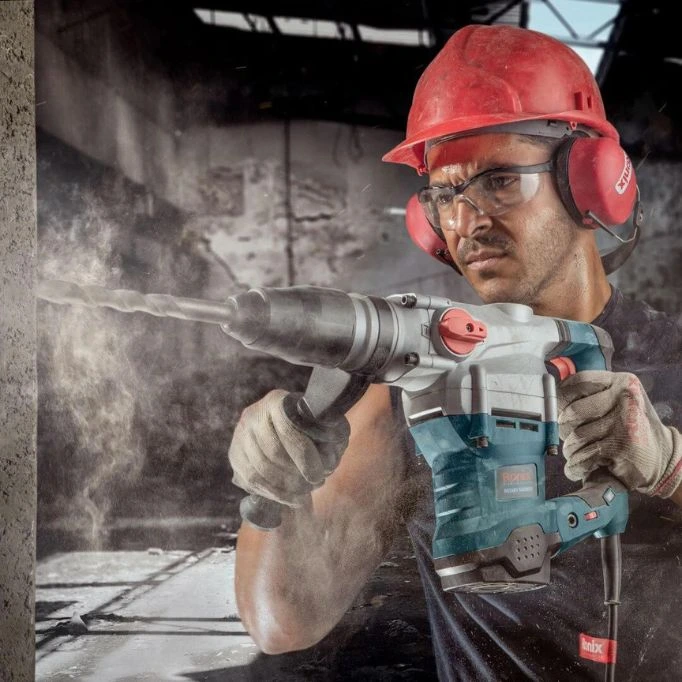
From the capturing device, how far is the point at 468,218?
128cm

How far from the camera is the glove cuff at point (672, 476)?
1344mm

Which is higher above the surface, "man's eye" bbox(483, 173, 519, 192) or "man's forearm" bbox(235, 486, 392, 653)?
"man's eye" bbox(483, 173, 519, 192)

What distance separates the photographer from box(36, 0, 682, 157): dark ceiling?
127 cm

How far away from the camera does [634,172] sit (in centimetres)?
141

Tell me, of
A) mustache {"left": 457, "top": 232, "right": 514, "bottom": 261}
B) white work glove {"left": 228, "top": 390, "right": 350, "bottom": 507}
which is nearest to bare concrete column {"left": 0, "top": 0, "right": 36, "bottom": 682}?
white work glove {"left": 228, "top": 390, "right": 350, "bottom": 507}

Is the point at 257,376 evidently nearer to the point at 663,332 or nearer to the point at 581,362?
the point at 581,362

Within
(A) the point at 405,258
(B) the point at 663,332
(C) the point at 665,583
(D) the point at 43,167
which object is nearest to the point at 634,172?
(B) the point at 663,332

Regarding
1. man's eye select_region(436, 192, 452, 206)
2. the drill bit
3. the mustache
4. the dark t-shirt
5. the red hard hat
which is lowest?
the dark t-shirt

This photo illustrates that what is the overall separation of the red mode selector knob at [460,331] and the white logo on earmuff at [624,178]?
1.34ft

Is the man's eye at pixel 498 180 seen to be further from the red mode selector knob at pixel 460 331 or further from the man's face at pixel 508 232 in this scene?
the red mode selector knob at pixel 460 331

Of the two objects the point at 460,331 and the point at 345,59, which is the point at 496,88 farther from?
the point at 460,331

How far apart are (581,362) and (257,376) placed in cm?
54

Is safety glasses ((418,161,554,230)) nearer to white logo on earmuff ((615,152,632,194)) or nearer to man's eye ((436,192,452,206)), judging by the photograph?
man's eye ((436,192,452,206))

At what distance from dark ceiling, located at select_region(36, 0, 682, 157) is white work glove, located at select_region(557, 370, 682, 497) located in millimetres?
477
